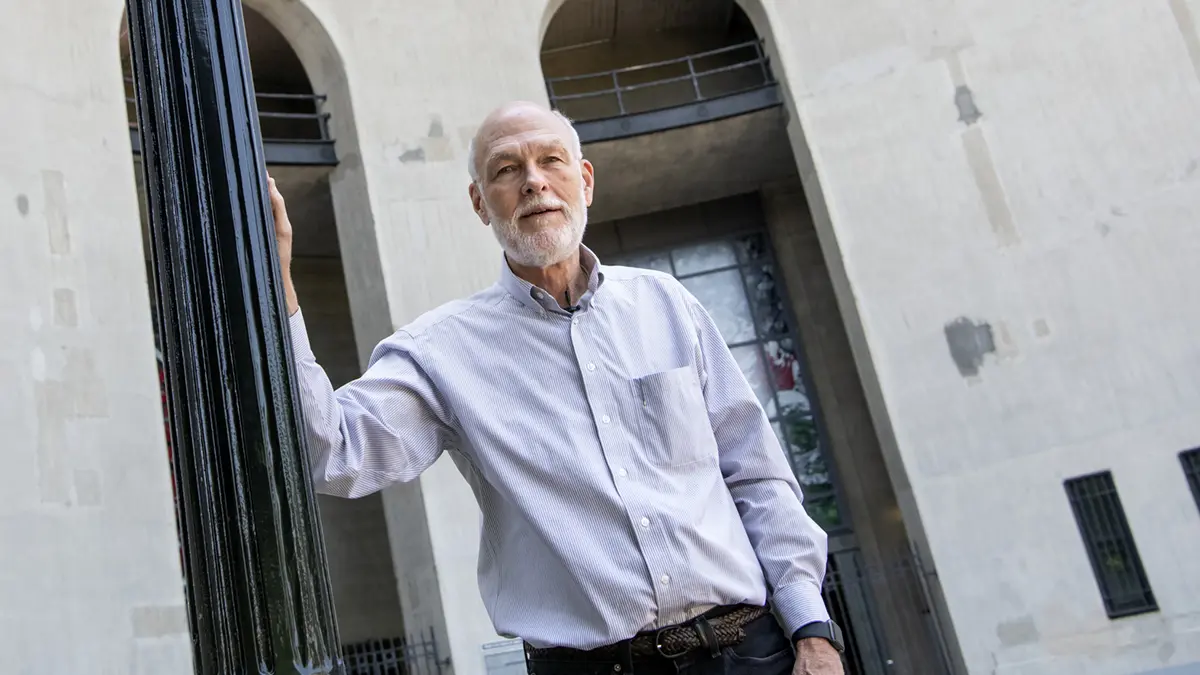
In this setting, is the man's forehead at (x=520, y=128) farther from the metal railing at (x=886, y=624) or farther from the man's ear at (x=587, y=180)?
the metal railing at (x=886, y=624)

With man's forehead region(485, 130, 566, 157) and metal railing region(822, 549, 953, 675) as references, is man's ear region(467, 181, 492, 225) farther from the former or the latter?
metal railing region(822, 549, 953, 675)

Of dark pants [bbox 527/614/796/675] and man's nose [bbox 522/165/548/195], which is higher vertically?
man's nose [bbox 522/165/548/195]

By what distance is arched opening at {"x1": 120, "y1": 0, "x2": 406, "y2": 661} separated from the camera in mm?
11508

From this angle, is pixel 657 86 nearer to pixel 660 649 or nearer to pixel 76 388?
pixel 76 388

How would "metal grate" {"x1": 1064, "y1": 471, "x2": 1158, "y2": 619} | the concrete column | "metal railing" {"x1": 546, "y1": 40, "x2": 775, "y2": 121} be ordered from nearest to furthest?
the concrete column → "metal grate" {"x1": 1064, "y1": 471, "x2": 1158, "y2": 619} → "metal railing" {"x1": 546, "y1": 40, "x2": 775, "y2": 121}

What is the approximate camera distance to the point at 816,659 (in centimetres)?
212

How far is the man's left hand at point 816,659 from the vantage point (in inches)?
82.7

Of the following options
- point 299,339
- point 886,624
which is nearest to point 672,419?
point 299,339

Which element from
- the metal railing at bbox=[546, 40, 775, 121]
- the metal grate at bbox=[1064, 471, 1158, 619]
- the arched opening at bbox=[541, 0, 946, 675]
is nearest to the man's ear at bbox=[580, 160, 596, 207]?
the metal grate at bbox=[1064, 471, 1158, 619]

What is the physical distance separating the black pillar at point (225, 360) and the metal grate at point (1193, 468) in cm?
1088

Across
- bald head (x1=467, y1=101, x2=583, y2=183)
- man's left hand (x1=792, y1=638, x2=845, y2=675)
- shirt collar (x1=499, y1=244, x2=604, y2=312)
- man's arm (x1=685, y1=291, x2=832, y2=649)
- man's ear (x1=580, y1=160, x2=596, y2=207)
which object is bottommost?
man's left hand (x1=792, y1=638, x2=845, y2=675)

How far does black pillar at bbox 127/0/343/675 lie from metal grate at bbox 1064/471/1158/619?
10545 millimetres

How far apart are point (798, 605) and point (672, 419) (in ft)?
1.60

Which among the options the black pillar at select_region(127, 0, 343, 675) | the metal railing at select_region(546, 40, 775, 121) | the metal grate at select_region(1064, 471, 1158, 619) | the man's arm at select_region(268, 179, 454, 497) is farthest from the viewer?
the metal railing at select_region(546, 40, 775, 121)
